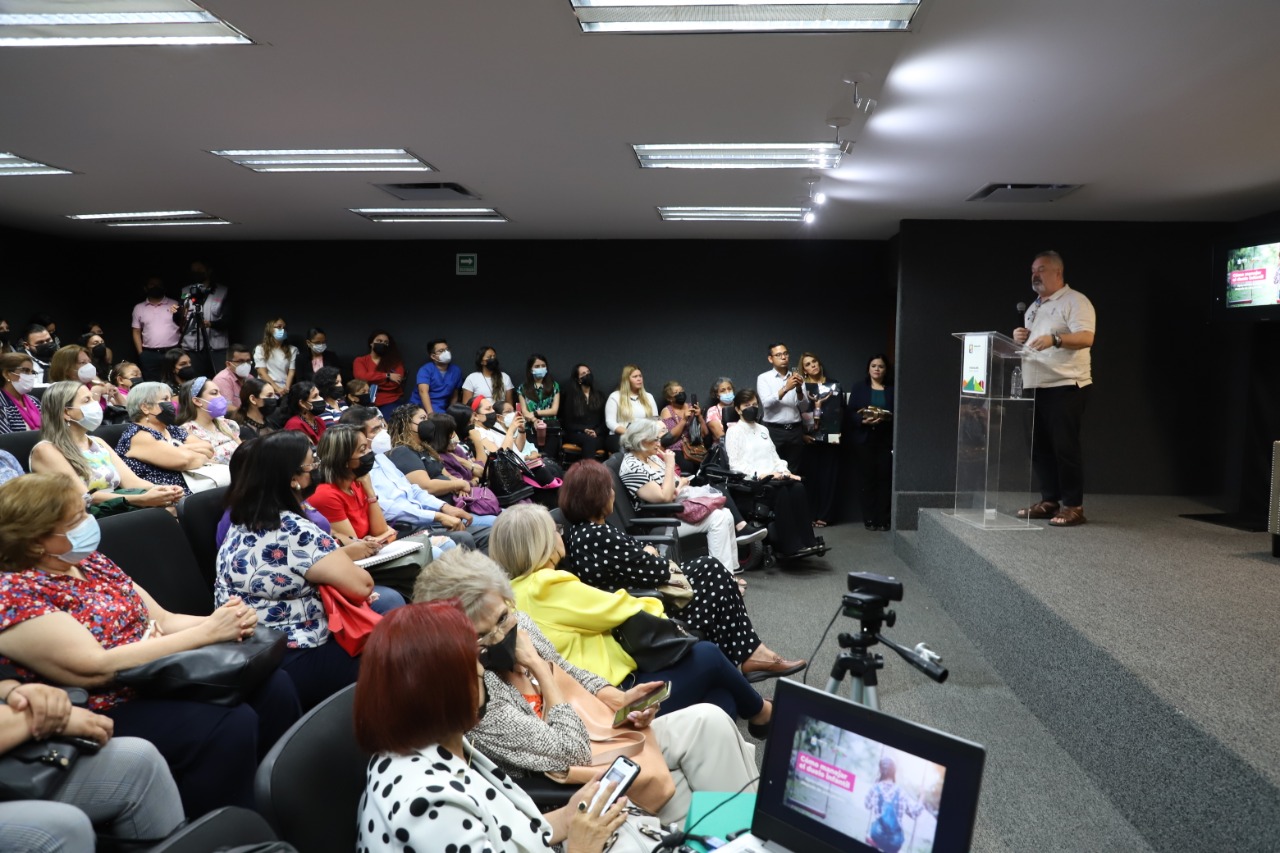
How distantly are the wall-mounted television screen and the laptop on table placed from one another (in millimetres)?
5852

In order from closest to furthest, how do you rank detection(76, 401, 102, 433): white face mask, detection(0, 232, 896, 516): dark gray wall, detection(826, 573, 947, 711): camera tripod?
detection(826, 573, 947, 711): camera tripod
detection(76, 401, 102, 433): white face mask
detection(0, 232, 896, 516): dark gray wall

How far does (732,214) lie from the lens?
7.53 metres

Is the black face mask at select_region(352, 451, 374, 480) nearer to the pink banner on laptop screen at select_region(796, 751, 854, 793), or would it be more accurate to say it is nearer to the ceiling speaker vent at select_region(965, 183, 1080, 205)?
the pink banner on laptop screen at select_region(796, 751, 854, 793)

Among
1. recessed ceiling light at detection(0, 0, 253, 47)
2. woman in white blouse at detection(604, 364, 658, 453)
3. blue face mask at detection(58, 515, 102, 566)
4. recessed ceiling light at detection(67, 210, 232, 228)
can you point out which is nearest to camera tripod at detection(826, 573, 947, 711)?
blue face mask at detection(58, 515, 102, 566)

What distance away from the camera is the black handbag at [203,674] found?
209 cm

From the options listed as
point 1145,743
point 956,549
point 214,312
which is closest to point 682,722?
point 1145,743

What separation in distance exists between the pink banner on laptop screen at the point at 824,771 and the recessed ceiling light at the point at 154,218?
7.48 metres

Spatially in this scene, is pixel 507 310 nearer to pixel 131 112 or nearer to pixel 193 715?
pixel 131 112

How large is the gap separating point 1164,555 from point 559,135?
374cm

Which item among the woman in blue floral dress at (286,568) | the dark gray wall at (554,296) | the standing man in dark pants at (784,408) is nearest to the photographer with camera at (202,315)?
the dark gray wall at (554,296)

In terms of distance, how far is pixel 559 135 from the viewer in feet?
15.7

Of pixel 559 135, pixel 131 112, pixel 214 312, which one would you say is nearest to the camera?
pixel 131 112

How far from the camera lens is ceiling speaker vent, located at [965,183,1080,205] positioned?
5995 mm

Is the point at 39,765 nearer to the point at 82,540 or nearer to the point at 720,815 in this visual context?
the point at 82,540
